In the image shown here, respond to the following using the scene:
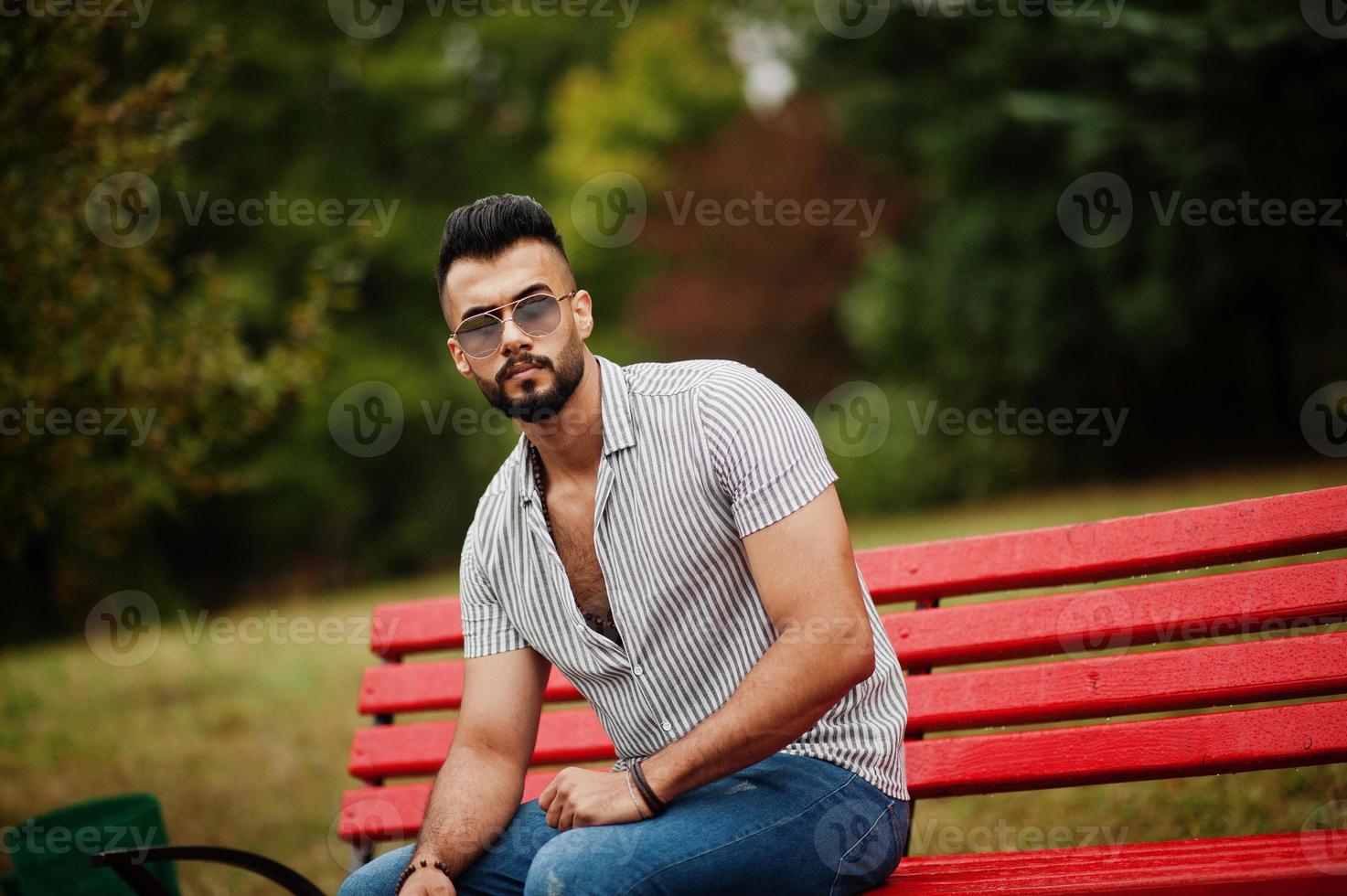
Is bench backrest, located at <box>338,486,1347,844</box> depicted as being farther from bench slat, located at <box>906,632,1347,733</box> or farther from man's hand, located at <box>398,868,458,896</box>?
man's hand, located at <box>398,868,458,896</box>

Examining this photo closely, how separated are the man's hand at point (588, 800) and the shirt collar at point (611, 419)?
704mm

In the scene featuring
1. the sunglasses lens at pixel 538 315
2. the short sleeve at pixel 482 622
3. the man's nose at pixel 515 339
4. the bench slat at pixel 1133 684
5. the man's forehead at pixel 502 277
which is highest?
the man's forehead at pixel 502 277

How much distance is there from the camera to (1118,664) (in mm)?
2885

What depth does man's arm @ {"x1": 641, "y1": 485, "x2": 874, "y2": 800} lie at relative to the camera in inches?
93.0

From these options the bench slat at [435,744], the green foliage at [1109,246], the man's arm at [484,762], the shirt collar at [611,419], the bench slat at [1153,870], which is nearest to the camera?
the bench slat at [1153,870]

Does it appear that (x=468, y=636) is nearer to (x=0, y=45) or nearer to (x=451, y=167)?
(x=0, y=45)

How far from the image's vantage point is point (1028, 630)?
2994 mm

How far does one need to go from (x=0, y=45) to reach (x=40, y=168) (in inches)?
28.9

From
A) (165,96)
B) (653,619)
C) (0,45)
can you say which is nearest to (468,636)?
(653,619)

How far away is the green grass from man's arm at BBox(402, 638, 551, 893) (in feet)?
6.35

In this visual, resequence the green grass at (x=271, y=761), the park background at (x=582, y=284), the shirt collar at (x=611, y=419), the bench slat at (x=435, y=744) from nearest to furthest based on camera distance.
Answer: the shirt collar at (x=611, y=419)
the bench slat at (x=435, y=744)
the green grass at (x=271, y=761)
the park background at (x=582, y=284)

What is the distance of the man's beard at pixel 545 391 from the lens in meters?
2.79

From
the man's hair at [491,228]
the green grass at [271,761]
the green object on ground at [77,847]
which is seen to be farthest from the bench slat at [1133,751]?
the green object on ground at [77,847]

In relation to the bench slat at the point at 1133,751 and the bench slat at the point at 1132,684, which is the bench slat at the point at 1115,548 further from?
the bench slat at the point at 1133,751
